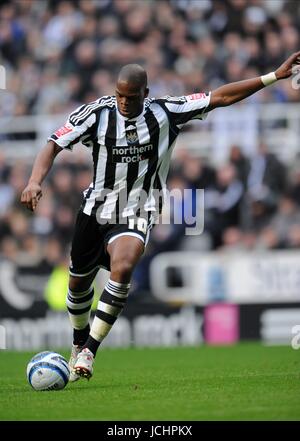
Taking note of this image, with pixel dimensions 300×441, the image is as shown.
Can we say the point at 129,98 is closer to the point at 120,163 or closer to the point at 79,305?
the point at 120,163

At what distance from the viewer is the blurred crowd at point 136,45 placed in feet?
55.8

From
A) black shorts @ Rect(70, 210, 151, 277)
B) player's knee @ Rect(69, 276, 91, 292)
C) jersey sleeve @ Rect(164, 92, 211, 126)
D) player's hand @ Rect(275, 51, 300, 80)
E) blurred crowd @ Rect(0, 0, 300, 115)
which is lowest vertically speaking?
player's knee @ Rect(69, 276, 91, 292)

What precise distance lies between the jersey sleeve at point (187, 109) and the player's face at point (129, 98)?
1.12 ft

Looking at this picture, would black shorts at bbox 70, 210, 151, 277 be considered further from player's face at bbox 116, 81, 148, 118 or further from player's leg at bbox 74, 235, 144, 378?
player's face at bbox 116, 81, 148, 118

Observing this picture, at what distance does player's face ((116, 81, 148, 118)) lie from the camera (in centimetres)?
782

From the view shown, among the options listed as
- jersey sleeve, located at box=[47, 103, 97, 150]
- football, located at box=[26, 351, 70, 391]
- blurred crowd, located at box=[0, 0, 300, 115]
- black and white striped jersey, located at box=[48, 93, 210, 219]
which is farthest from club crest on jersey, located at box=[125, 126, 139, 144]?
blurred crowd, located at box=[0, 0, 300, 115]

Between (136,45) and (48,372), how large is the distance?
11.6 m

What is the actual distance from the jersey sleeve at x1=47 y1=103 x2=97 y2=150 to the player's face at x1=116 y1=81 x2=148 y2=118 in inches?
10.4

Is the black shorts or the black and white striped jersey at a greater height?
the black and white striped jersey

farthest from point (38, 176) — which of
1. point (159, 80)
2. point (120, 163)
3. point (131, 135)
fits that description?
point (159, 80)

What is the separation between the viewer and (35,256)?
16359 mm

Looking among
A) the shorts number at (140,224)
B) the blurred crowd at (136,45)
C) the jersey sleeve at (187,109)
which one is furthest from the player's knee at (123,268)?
the blurred crowd at (136,45)

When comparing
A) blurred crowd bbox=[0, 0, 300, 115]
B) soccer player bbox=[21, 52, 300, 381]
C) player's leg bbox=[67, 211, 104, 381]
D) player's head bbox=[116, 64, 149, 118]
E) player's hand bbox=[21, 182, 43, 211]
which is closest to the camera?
player's hand bbox=[21, 182, 43, 211]

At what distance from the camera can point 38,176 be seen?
7.85 metres
